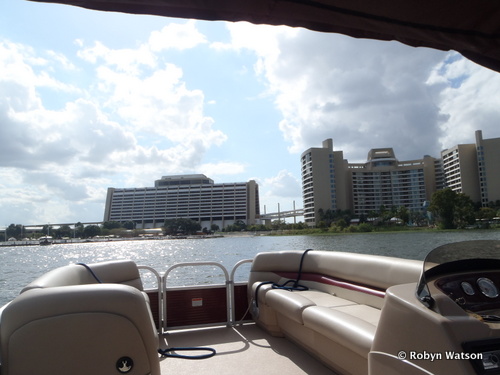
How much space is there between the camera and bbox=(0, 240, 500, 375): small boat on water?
1187 millimetres

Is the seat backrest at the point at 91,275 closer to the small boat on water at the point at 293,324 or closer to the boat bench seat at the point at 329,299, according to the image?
the small boat on water at the point at 293,324

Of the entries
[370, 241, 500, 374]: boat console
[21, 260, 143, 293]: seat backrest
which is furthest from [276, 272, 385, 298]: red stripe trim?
[21, 260, 143, 293]: seat backrest

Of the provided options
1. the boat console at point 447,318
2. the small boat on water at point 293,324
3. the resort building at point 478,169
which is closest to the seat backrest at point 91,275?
the small boat on water at point 293,324

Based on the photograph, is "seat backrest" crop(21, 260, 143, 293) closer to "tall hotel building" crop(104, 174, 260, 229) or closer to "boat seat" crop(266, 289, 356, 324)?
"boat seat" crop(266, 289, 356, 324)

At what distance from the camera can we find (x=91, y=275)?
2.99 meters

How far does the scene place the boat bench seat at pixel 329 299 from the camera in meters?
2.22

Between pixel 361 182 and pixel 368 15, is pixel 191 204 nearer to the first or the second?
pixel 361 182

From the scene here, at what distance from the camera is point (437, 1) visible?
3.52 ft

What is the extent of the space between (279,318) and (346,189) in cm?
8302

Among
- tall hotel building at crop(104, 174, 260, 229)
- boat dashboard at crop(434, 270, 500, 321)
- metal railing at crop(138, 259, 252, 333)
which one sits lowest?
metal railing at crop(138, 259, 252, 333)

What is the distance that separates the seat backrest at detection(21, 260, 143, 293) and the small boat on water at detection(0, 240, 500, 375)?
1cm

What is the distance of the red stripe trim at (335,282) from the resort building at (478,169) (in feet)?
247

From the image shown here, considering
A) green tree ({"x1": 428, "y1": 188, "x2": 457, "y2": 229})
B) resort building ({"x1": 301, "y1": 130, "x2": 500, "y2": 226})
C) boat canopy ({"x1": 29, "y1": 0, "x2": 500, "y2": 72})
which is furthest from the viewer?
resort building ({"x1": 301, "y1": 130, "x2": 500, "y2": 226})

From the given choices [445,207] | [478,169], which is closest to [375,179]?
[478,169]
